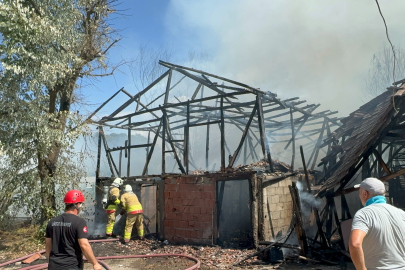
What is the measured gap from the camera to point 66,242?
371 cm

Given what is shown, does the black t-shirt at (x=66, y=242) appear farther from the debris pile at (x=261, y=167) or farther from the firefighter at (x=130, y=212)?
the firefighter at (x=130, y=212)

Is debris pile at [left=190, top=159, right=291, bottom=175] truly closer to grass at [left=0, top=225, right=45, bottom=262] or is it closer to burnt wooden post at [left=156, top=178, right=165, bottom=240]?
burnt wooden post at [left=156, top=178, right=165, bottom=240]

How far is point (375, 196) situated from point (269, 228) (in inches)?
269

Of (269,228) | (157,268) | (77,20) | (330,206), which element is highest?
(77,20)

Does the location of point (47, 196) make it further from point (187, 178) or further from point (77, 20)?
point (77, 20)

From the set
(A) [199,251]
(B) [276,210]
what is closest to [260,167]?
(B) [276,210]

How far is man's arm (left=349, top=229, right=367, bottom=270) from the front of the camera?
2498mm

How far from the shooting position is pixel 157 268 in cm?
753

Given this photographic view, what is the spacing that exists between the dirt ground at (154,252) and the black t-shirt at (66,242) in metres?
4.18

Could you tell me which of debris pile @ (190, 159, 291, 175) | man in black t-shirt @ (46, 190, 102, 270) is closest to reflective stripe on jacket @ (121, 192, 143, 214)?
debris pile @ (190, 159, 291, 175)

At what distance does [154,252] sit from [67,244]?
6.17 meters

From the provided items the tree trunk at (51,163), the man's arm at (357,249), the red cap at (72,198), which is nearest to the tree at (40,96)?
the tree trunk at (51,163)

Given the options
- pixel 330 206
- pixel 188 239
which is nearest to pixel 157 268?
pixel 188 239

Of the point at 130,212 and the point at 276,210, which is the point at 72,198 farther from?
the point at 276,210
